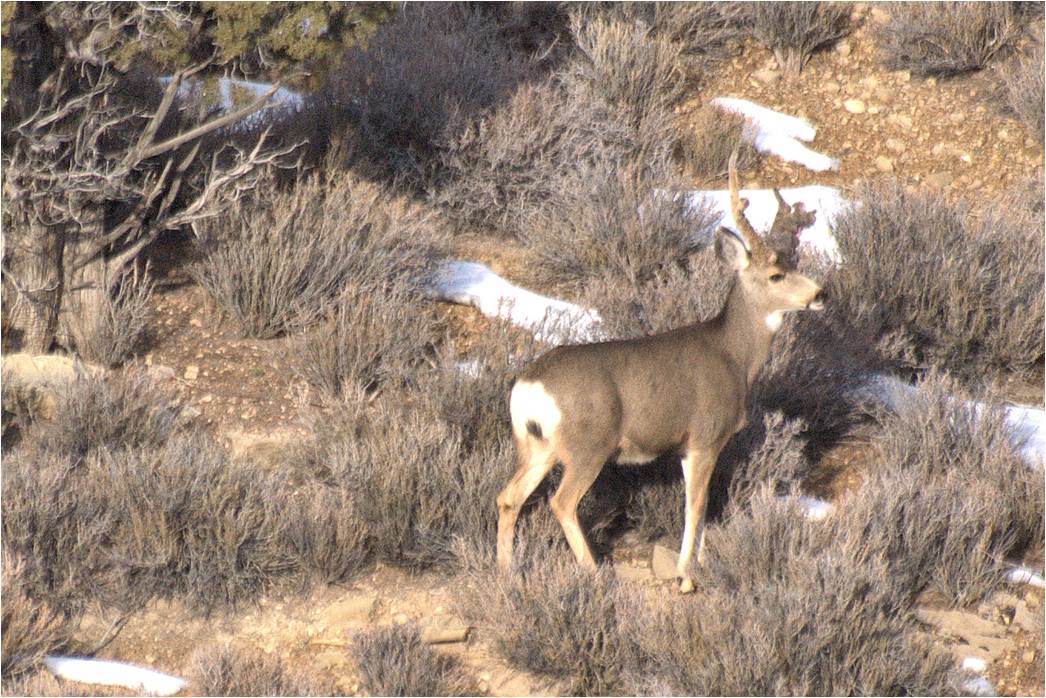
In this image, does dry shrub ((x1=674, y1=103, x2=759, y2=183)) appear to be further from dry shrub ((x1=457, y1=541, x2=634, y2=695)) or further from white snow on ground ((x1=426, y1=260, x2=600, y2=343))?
dry shrub ((x1=457, y1=541, x2=634, y2=695))

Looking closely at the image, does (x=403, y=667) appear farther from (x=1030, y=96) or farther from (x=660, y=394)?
(x=1030, y=96)

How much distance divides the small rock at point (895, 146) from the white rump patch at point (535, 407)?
727 cm

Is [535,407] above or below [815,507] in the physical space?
above

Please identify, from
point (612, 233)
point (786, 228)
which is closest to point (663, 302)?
point (612, 233)

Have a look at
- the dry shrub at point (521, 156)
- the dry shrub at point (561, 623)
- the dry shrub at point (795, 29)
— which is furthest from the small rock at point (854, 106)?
the dry shrub at point (561, 623)

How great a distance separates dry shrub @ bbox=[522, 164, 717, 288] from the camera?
1050 centimetres

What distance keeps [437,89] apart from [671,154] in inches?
87.0

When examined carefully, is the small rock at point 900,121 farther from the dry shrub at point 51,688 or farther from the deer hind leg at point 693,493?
the dry shrub at point 51,688

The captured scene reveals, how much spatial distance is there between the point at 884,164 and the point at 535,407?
7090 mm

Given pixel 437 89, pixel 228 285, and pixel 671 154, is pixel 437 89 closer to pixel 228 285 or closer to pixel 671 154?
pixel 671 154

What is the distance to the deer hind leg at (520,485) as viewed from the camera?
686cm

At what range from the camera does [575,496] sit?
22.5 ft

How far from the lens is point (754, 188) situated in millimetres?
12477

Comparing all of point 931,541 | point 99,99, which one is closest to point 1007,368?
point 931,541
